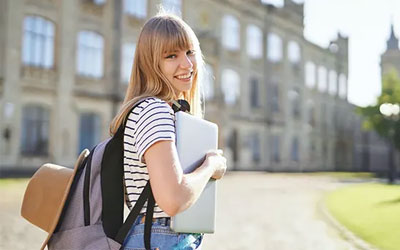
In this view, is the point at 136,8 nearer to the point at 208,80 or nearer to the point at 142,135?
the point at 208,80

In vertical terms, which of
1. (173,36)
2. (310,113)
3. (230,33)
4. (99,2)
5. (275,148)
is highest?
(230,33)

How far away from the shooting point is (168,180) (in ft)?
4.77

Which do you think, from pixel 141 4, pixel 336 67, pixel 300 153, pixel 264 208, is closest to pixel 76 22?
pixel 141 4

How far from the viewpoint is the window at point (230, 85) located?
30.2 m

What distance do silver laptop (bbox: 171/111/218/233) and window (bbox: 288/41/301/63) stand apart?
3579 centimetres

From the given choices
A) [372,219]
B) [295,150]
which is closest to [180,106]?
[372,219]

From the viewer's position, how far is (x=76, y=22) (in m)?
22.1

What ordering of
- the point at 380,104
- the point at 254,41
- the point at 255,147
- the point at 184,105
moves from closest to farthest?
Result: 1. the point at 184,105
2. the point at 255,147
3. the point at 254,41
4. the point at 380,104

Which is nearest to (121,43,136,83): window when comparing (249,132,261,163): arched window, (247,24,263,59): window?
(247,24,263,59): window

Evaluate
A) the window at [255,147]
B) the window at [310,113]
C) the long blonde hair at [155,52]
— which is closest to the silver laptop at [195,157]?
the long blonde hair at [155,52]

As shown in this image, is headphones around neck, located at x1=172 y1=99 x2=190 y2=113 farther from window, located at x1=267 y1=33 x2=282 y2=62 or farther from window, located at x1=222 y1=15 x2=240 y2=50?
window, located at x1=267 y1=33 x2=282 y2=62

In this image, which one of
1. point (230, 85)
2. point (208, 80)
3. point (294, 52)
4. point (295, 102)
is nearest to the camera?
point (208, 80)

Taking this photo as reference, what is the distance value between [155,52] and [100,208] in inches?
20.5

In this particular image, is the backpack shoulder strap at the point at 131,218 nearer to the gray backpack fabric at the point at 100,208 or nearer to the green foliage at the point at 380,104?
the gray backpack fabric at the point at 100,208
